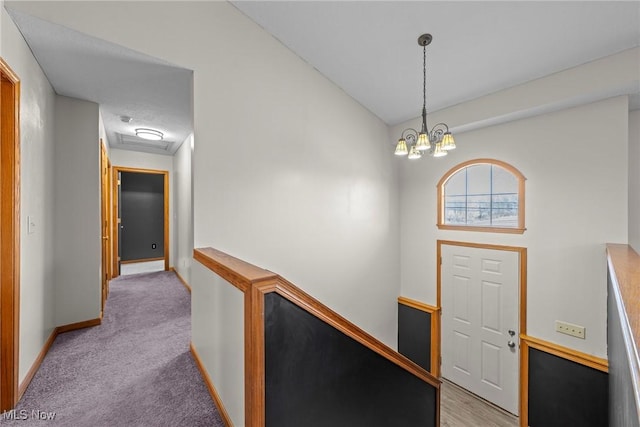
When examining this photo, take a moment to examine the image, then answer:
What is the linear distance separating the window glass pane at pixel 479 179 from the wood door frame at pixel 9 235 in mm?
4227

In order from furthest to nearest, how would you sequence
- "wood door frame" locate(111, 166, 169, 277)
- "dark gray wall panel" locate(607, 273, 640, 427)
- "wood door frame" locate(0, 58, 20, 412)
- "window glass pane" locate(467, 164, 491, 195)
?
"wood door frame" locate(111, 166, 169, 277) → "window glass pane" locate(467, 164, 491, 195) → "wood door frame" locate(0, 58, 20, 412) → "dark gray wall panel" locate(607, 273, 640, 427)

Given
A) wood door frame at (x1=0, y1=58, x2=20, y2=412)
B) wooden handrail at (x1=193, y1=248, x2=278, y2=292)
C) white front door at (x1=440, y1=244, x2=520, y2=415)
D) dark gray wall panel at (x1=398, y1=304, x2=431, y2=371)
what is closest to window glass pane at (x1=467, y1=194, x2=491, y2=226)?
white front door at (x1=440, y1=244, x2=520, y2=415)

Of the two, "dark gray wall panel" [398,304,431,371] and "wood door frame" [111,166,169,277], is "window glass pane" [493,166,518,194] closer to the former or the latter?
"dark gray wall panel" [398,304,431,371]

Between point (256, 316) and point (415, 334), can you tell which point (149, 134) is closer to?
point (256, 316)

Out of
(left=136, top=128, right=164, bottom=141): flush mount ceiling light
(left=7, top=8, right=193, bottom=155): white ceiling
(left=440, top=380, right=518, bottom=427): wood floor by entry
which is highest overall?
(left=7, top=8, right=193, bottom=155): white ceiling

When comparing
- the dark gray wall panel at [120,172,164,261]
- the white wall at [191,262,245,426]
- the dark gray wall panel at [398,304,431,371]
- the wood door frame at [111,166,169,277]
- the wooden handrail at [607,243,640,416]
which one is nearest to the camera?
the wooden handrail at [607,243,640,416]

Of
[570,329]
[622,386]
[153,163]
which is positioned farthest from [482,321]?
[153,163]

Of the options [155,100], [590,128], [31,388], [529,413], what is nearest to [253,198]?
[155,100]

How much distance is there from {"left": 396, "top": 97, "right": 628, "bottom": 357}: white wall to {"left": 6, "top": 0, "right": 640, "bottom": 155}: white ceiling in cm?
49

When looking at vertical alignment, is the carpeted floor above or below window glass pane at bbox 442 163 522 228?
below

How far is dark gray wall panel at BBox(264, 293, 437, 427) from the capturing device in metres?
1.07

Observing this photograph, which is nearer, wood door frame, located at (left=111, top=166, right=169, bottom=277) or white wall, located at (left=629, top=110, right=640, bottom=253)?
white wall, located at (left=629, top=110, right=640, bottom=253)

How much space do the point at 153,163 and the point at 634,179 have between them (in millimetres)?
6727

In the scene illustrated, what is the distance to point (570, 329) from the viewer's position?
110 inches
